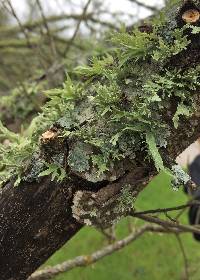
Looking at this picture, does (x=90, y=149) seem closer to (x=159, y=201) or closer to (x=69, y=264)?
(x=69, y=264)

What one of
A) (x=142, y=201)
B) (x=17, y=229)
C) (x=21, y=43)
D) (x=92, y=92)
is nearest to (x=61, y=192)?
(x=17, y=229)

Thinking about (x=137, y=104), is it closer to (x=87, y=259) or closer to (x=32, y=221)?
(x=32, y=221)

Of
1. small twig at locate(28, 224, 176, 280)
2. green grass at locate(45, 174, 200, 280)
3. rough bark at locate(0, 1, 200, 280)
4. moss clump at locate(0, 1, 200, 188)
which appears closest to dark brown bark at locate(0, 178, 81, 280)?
rough bark at locate(0, 1, 200, 280)

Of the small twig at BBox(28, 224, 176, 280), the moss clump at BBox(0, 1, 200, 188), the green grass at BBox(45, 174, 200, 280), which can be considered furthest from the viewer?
the green grass at BBox(45, 174, 200, 280)

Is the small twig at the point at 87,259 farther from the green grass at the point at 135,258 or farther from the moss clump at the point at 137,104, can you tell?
the moss clump at the point at 137,104

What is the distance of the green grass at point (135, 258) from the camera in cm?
342

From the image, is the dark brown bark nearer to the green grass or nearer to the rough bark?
the rough bark

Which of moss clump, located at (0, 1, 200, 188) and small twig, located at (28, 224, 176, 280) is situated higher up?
moss clump, located at (0, 1, 200, 188)

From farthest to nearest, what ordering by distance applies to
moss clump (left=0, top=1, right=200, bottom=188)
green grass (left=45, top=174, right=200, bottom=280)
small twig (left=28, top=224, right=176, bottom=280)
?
1. green grass (left=45, top=174, right=200, bottom=280)
2. small twig (left=28, top=224, right=176, bottom=280)
3. moss clump (left=0, top=1, right=200, bottom=188)

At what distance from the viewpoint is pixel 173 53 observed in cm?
134

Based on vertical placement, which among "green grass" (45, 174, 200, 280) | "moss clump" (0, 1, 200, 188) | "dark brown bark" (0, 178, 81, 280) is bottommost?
"green grass" (45, 174, 200, 280)

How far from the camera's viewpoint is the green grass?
342 cm

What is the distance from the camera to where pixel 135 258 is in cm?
362

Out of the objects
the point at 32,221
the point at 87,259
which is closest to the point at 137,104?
the point at 32,221
